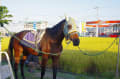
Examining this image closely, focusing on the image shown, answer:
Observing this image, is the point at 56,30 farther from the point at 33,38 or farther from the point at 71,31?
the point at 33,38

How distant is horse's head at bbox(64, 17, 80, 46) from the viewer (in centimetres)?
343

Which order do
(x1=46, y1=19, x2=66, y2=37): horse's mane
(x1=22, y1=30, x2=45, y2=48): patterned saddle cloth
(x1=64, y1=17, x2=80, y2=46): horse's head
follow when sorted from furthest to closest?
1. (x1=22, y1=30, x2=45, y2=48): patterned saddle cloth
2. (x1=46, y1=19, x2=66, y2=37): horse's mane
3. (x1=64, y1=17, x2=80, y2=46): horse's head

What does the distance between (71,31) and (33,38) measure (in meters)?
1.44

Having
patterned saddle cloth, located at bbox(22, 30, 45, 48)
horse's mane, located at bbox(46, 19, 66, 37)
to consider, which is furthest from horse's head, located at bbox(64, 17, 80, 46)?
patterned saddle cloth, located at bbox(22, 30, 45, 48)

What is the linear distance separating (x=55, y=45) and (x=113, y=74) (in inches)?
105

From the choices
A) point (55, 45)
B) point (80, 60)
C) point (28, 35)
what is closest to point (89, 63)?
point (80, 60)

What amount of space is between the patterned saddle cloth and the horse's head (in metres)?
0.92

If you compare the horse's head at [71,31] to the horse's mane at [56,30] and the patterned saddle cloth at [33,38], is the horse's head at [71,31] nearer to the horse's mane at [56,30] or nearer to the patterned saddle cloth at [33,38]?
the horse's mane at [56,30]

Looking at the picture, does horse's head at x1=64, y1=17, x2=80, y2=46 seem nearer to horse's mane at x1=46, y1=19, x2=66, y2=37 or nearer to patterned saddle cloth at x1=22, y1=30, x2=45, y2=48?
horse's mane at x1=46, y1=19, x2=66, y2=37

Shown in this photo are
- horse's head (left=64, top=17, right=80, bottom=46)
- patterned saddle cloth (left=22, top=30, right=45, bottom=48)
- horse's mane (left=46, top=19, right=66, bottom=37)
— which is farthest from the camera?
patterned saddle cloth (left=22, top=30, right=45, bottom=48)

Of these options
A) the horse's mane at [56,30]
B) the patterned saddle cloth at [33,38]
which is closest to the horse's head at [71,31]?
the horse's mane at [56,30]

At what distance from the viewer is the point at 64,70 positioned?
629 cm

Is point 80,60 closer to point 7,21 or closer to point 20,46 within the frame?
point 20,46

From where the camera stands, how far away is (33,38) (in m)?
4.32
